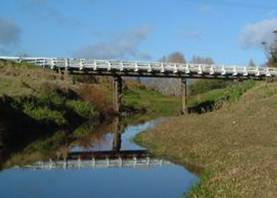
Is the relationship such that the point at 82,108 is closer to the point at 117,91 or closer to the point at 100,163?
the point at 117,91

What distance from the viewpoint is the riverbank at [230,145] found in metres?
21.4

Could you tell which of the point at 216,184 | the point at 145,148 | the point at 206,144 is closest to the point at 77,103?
the point at 145,148

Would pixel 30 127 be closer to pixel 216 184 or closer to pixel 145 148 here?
pixel 145 148

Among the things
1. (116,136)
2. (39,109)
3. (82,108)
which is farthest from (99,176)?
(82,108)

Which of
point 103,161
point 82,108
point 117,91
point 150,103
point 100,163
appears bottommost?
point 100,163

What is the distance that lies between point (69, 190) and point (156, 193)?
10.2 feet

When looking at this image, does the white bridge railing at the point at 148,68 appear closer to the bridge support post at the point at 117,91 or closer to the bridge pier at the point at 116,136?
the bridge support post at the point at 117,91

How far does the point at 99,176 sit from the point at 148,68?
4600cm

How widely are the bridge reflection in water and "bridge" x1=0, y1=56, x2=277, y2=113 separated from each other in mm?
31447

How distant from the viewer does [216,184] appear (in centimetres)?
2227

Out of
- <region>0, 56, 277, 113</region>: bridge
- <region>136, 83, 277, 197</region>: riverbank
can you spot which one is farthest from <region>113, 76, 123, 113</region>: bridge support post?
<region>136, 83, 277, 197</region>: riverbank

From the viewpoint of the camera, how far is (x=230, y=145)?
108ft

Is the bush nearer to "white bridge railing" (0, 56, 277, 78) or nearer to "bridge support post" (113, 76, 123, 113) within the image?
"white bridge railing" (0, 56, 277, 78)

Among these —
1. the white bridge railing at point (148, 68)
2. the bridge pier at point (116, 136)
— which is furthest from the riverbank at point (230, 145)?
the white bridge railing at point (148, 68)
